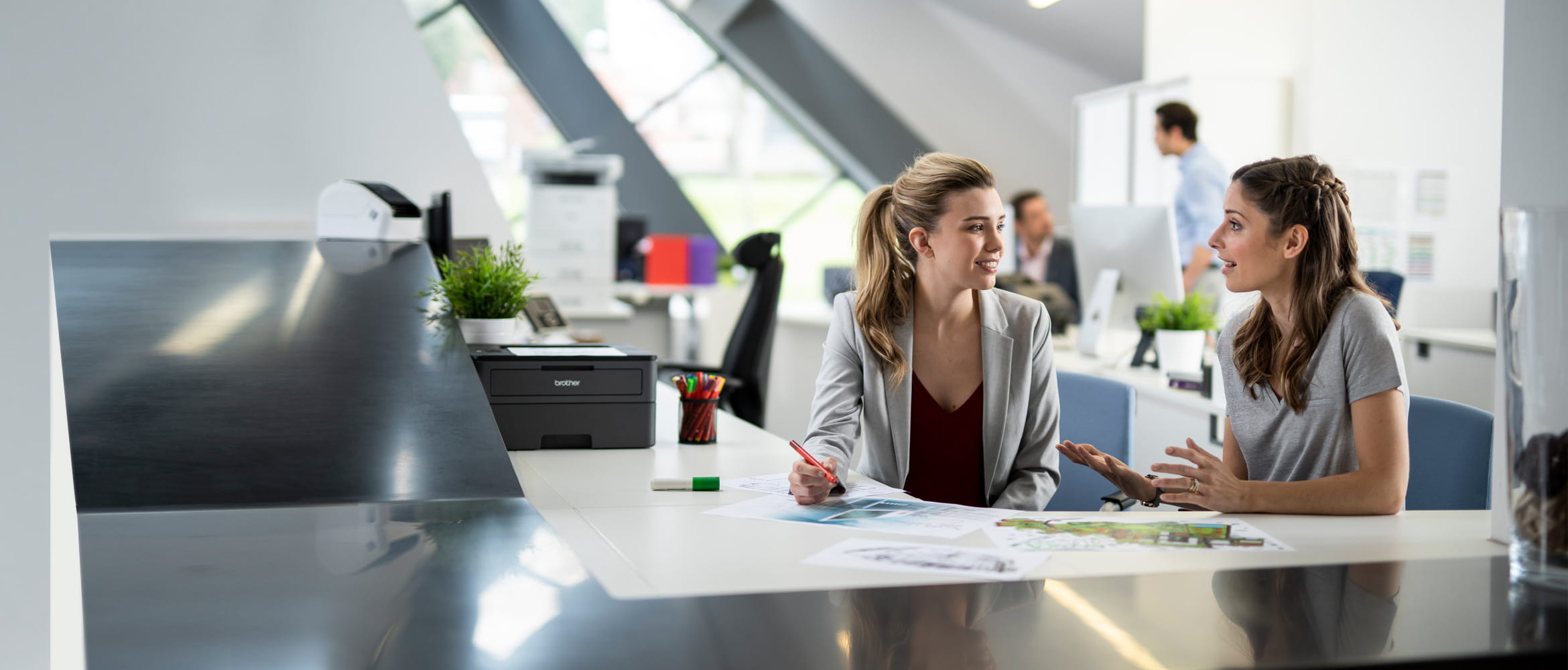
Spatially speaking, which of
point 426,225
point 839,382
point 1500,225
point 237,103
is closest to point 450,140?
point 426,225

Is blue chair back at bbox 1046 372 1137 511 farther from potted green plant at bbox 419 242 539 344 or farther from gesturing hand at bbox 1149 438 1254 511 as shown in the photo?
potted green plant at bbox 419 242 539 344

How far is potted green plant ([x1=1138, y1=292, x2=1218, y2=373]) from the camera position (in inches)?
123

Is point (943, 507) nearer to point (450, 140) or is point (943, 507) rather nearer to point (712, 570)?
point (712, 570)

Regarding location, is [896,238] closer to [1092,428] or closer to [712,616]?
[1092,428]

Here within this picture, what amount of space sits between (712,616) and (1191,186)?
161 inches

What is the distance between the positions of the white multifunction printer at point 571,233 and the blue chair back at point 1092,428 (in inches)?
153

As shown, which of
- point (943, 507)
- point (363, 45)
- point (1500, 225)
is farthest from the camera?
point (363, 45)

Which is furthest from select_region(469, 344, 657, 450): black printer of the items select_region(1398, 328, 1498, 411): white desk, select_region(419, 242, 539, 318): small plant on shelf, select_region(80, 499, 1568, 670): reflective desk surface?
select_region(1398, 328, 1498, 411): white desk

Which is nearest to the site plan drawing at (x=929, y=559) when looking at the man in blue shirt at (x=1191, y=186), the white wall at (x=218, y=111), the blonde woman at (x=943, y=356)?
the blonde woman at (x=943, y=356)

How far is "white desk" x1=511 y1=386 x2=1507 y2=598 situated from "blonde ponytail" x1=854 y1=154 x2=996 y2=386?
45 centimetres

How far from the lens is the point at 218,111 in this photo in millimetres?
3320

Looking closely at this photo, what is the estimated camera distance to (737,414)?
3959mm

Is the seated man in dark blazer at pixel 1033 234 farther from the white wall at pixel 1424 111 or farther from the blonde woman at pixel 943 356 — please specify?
the blonde woman at pixel 943 356

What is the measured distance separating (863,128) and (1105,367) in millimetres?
4963
